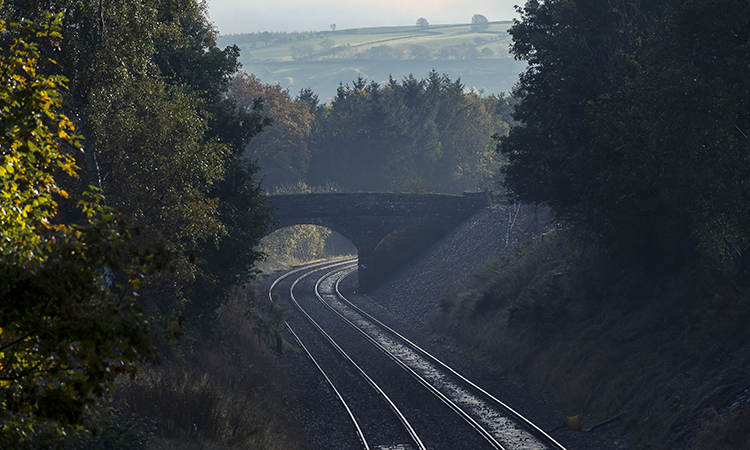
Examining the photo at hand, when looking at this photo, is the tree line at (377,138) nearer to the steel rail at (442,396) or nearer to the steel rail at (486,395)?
the steel rail at (486,395)

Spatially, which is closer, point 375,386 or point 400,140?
point 375,386

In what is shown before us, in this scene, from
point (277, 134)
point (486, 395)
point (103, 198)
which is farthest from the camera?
point (277, 134)

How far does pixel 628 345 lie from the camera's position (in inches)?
729

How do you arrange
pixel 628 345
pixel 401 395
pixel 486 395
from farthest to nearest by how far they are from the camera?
pixel 401 395 → pixel 486 395 → pixel 628 345

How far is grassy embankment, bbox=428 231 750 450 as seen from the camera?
45.7ft

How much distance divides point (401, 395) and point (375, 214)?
3063 cm

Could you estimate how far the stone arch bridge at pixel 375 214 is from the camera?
4953 centimetres

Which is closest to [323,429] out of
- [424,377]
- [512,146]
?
[424,377]

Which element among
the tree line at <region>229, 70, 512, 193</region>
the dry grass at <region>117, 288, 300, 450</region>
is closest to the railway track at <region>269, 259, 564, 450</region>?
the dry grass at <region>117, 288, 300, 450</region>

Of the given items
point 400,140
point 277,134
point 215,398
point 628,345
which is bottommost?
point 628,345

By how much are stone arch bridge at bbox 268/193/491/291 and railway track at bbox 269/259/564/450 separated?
15199 millimetres

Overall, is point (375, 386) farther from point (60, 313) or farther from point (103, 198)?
point (60, 313)

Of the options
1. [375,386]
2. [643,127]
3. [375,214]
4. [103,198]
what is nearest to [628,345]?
[643,127]

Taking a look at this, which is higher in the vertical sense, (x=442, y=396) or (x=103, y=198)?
(x=103, y=198)
